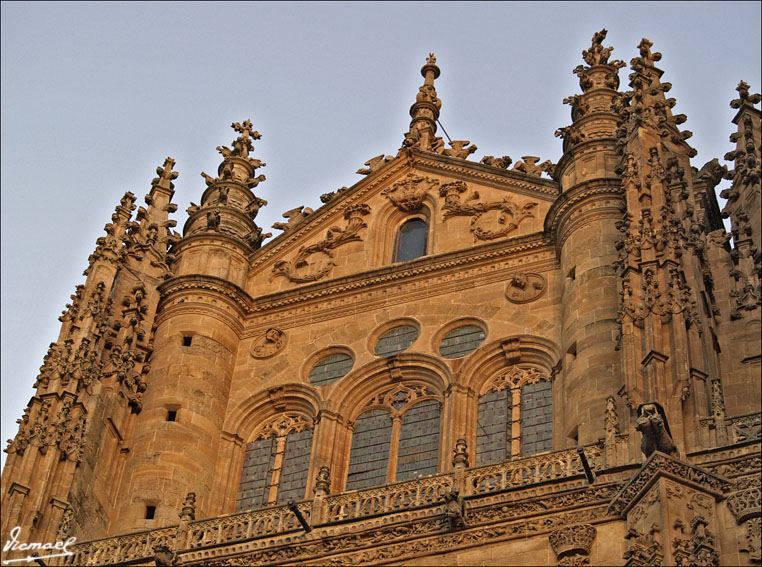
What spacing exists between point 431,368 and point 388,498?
206 inches

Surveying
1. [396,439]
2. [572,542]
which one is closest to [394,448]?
[396,439]

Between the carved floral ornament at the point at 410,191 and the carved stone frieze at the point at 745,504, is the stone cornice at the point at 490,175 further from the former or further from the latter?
the carved stone frieze at the point at 745,504

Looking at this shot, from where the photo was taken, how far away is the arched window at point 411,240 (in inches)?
1364

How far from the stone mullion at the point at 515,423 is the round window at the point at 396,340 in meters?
2.57

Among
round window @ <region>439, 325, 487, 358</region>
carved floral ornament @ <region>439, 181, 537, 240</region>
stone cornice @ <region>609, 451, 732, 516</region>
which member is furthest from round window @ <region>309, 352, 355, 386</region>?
stone cornice @ <region>609, 451, 732, 516</region>

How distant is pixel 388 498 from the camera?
2656 centimetres

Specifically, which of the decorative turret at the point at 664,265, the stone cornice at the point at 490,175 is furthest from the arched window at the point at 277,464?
the decorative turret at the point at 664,265

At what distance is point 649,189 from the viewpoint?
29297 mm

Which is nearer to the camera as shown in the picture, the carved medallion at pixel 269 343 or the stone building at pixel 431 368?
the stone building at pixel 431 368

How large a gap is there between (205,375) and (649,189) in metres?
9.21

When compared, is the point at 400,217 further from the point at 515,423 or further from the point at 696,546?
the point at 696,546

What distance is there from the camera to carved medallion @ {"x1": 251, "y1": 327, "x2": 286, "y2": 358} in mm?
33312

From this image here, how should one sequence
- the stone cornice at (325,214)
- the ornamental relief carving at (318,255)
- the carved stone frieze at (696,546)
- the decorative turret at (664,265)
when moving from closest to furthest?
the carved stone frieze at (696,546) → the decorative turret at (664,265) → the ornamental relief carving at (318,255) → the stone cornice at (325,214)

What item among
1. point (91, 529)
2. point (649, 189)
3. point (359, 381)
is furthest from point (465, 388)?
point (91, 529)
